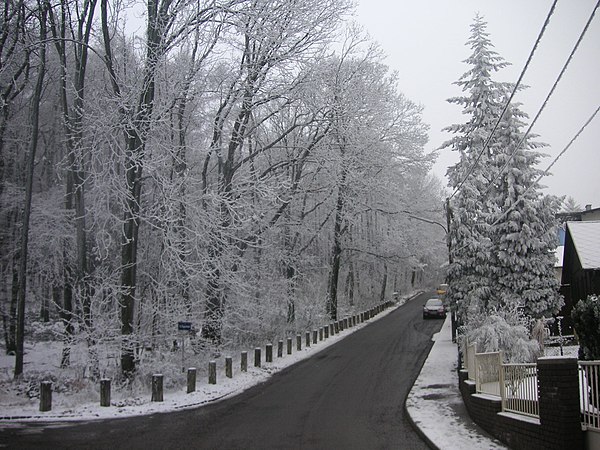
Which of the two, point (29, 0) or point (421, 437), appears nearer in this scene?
point (421, 437)

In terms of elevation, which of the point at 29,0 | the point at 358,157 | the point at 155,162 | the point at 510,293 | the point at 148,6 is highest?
the point at 29,0

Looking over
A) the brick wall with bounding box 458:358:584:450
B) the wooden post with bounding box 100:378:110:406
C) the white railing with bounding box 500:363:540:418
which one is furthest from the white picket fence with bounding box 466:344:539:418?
the wooden post with bounding box 100:378:110:406

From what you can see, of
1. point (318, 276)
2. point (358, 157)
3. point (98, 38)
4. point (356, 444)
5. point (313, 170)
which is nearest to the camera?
point (356, 444)

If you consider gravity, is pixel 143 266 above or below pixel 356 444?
above

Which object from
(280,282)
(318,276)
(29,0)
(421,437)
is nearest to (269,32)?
(29,0)

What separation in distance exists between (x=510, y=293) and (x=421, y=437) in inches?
627

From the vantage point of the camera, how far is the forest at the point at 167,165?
1602 cm

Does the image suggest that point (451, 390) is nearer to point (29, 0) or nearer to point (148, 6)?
point (148, 6)

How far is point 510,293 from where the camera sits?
2422 centimetres

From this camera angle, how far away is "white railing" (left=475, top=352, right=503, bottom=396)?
10797 millimetres

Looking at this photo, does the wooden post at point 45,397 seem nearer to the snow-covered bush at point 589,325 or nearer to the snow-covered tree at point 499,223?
the snow-covered bush at point 589,325

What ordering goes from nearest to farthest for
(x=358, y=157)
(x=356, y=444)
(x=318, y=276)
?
(x=356, y=444)
(x=358, y=157)
(x=318, y=276)

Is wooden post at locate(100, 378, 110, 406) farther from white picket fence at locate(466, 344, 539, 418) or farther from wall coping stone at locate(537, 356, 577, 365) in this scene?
wall coping stone at locate(537, 356, 577, 365)

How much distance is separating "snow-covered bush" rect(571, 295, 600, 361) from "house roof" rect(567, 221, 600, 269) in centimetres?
1703
